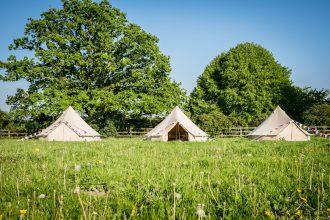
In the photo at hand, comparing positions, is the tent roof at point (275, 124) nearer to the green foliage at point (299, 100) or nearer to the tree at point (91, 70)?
the tree at point (91, 70)

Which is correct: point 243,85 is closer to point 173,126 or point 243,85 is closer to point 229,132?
point 229,132

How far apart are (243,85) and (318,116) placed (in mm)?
9326

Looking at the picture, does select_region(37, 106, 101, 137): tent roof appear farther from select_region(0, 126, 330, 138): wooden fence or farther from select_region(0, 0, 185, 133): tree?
select_region(0, 126, 330, 138): wooden fence

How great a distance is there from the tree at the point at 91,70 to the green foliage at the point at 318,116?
49.6 feet

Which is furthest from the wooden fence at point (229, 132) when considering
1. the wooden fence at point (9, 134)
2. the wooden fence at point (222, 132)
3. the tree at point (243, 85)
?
the wooden fence at point (9, 134)

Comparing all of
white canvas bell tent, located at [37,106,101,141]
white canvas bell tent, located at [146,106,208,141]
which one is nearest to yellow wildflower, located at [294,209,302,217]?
white canvas bell tent, located at [146,106,208,141]

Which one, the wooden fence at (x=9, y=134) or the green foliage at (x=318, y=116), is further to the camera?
the green foliage at (x=318, y=116)

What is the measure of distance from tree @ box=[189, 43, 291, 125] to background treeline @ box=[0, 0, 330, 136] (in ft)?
0.59

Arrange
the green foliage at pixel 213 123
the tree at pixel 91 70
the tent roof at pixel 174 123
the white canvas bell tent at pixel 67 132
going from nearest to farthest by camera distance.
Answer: the white canvas bell tent at pixel 67 132
the tent roof at pixel 174 123
the tree at pixel 91 70
the green foliage at pixel 213 123

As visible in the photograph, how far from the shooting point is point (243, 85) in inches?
1382

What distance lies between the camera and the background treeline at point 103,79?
1033 inches

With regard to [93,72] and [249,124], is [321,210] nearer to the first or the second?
[93,72]

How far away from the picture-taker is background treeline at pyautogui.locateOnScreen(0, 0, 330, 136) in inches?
1033

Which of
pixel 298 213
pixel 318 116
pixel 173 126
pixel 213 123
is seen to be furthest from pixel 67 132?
pixel 318 116
